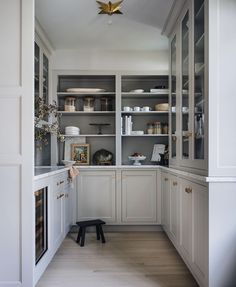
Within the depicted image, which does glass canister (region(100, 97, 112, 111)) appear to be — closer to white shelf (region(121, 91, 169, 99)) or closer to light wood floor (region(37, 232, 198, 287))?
white shelf (region(121, 91, 169, 99))

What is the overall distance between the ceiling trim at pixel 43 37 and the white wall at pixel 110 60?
0.54 ft

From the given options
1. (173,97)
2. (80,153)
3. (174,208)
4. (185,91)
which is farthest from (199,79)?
(80,153)

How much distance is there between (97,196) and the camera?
13.2ft

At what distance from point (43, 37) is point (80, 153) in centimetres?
168

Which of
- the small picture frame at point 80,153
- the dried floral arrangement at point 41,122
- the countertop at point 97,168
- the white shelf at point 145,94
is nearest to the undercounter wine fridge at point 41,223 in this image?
the countertop at point 97,168

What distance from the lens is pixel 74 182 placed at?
3996 millimetres

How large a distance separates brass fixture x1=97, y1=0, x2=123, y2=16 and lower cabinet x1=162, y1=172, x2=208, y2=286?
1838 millimetres

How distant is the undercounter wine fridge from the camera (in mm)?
2438

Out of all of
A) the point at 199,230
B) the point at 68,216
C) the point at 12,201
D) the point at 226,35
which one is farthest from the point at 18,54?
the point at 68,216

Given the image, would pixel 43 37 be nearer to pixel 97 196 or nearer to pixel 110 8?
pixel 110 8

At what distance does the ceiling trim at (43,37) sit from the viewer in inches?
132

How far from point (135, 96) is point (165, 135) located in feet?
2.49

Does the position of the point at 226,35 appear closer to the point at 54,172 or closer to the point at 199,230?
the point at 199,230

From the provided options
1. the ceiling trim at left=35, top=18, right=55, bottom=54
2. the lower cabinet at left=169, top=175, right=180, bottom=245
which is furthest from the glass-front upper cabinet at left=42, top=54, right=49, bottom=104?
the lower cabinet at left=169, top=175, right=180, bottom=245
